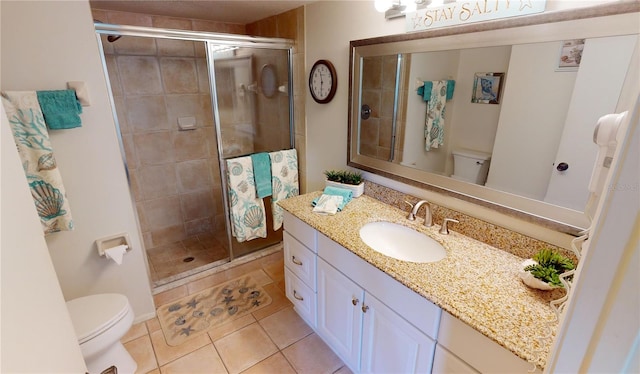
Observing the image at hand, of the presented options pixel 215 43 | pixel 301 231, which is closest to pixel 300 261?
pixel 301 231

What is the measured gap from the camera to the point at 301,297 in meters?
1.86

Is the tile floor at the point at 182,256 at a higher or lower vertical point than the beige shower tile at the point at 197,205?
lower

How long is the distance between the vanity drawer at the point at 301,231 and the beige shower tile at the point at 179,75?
1.61 meters

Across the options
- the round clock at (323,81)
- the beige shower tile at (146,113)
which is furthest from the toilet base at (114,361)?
the round clock at (323,81)

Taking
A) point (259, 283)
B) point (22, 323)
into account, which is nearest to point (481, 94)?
point (22, 323)

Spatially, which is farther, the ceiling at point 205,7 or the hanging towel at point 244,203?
the hanging towel at point 244,203

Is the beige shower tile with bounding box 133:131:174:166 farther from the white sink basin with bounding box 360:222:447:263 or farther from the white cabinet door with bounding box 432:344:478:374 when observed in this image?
the white cabinet door with bounding box 432:344:478:374

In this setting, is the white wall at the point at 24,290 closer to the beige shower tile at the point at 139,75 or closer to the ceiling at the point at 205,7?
the ceiling at the point at 205,7

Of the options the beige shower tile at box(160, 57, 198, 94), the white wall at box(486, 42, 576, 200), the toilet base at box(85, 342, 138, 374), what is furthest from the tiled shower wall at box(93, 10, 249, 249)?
the white wall at box(486, 42, 576, 200)

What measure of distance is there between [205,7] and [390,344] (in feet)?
7.77

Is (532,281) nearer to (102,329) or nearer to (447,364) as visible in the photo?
(447,364)

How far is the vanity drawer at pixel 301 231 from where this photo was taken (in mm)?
1614

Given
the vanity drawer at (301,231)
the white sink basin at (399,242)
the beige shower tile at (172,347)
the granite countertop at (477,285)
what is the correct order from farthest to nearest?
the beige shower tile at (172,347) → the vanity drawer at (301,231) → the white sink basin at (399,242) → the granite countertop at (477,285)

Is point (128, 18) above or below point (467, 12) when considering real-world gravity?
above
